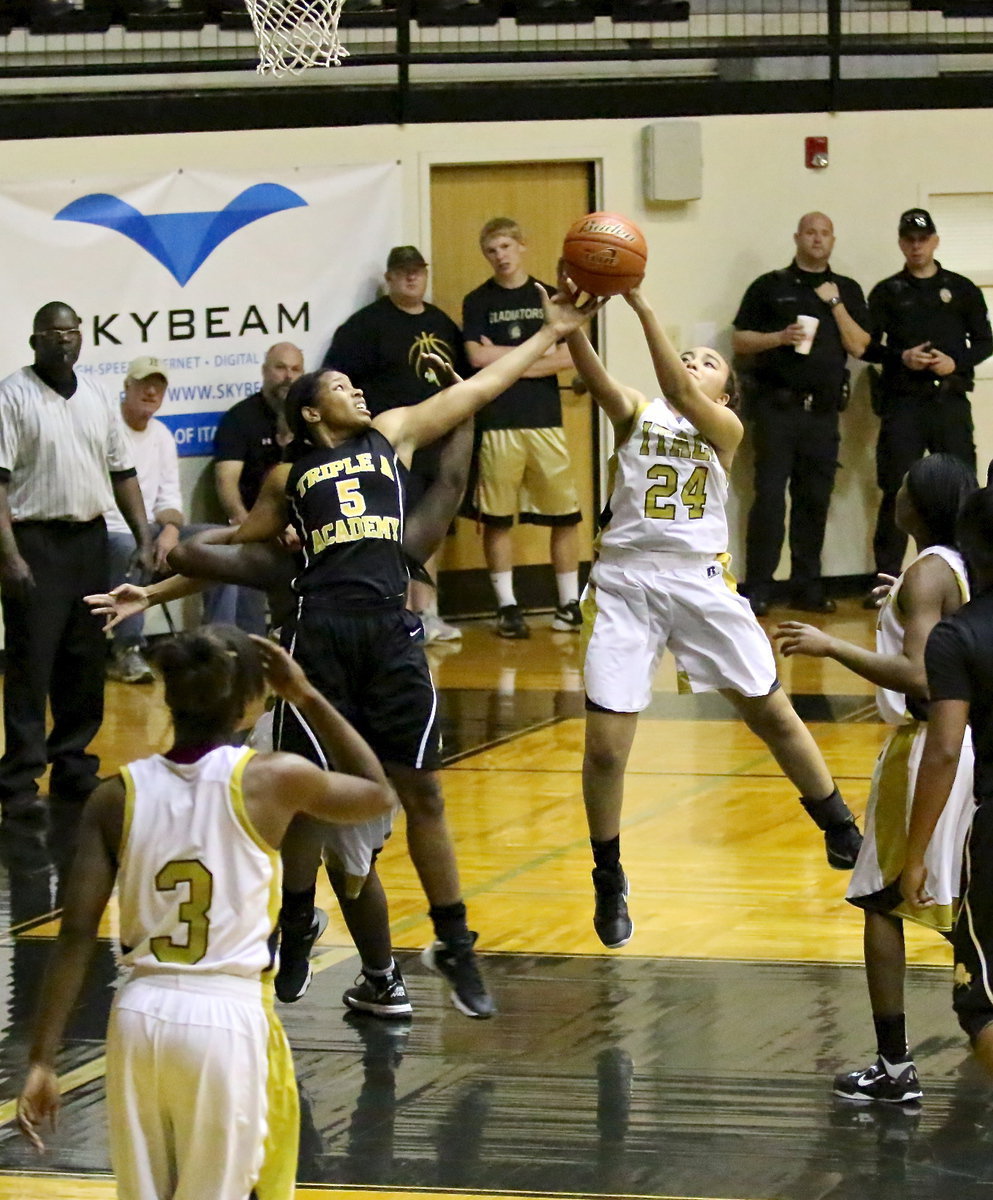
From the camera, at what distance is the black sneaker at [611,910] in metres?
5.76

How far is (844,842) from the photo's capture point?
6238 millimetres

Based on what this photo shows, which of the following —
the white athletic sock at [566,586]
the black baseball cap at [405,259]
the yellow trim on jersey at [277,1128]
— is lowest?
the white athletic sock at [566,586]

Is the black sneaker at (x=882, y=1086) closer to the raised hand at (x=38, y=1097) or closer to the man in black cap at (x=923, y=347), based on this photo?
the raised hand at (x=38, y=1097)

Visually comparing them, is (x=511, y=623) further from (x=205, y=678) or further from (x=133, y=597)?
(x=205, y=678)

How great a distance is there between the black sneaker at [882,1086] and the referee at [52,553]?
4044 mm

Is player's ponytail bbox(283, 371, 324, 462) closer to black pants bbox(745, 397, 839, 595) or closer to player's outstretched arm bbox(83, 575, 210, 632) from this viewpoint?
player's outstretched arm bbox(83, 575, 210, 632)

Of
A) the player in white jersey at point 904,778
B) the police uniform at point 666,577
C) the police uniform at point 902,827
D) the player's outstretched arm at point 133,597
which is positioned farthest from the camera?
the police uniform at point 666,577

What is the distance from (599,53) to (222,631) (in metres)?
9.28

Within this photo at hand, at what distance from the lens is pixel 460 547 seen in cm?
1219

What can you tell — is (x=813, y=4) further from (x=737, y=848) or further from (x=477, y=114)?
(x=737, y=848)

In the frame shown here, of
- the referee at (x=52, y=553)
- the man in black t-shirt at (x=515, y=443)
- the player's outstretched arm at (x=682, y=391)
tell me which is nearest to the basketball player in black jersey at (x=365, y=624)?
the player's outstretched arm at (x=682, y=391)

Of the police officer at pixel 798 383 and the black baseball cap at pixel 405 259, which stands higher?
the black baseball cap at pixel 405 259

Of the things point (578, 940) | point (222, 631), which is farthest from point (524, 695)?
point (222, 631)

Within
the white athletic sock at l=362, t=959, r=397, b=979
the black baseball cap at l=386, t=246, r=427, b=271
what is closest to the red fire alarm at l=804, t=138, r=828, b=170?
the black baseball cap at l=386, t=246, r=427, b=271
